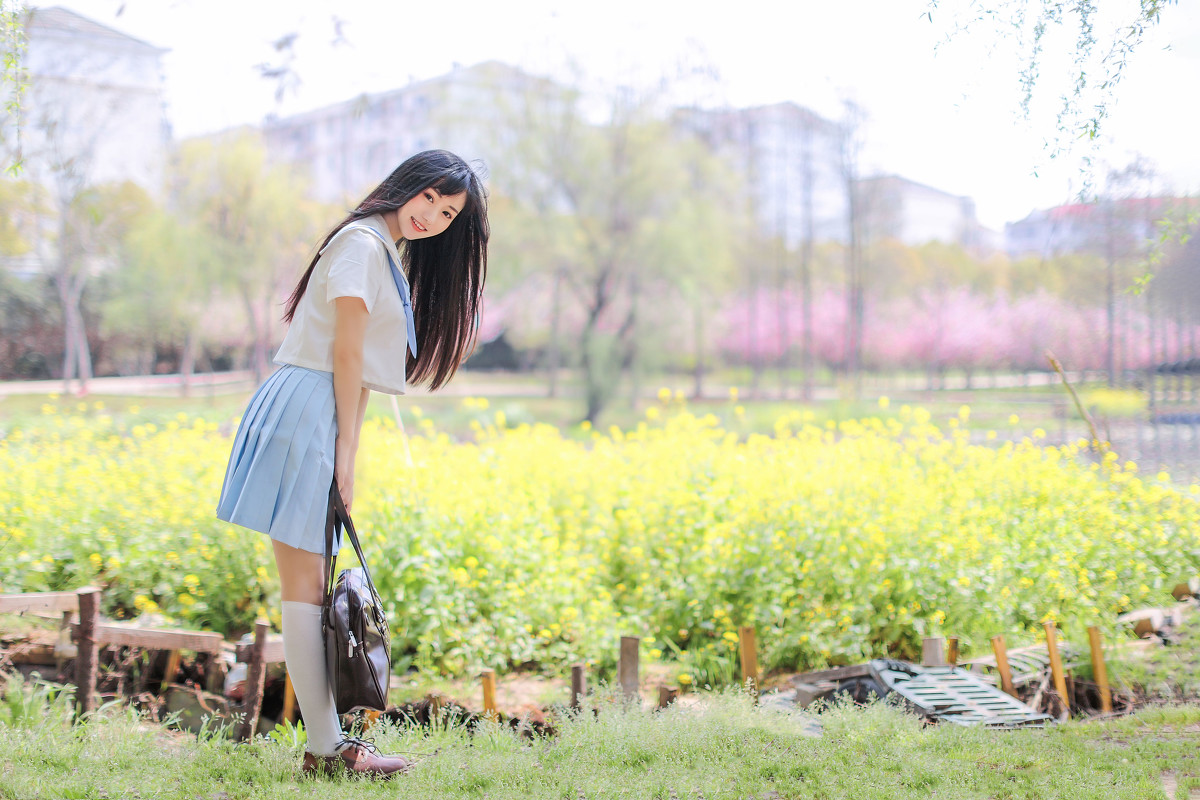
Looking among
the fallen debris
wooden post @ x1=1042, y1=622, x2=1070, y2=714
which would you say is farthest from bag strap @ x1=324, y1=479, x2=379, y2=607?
wooden post @ x1=1042, y1=622, x2=1070, y2=714

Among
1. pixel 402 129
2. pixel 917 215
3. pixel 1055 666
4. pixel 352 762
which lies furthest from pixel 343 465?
pixel 402 129

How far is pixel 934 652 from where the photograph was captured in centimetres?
300

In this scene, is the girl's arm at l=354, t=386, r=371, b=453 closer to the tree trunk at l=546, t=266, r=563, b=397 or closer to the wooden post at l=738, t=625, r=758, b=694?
the wooden post at l=738, t=625, r=758, b=694

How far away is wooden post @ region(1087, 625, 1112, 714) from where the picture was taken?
305cm

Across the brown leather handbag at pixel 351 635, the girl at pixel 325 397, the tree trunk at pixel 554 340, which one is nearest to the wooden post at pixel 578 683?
the girl at pixel 325 397

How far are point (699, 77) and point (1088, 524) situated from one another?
6.87m

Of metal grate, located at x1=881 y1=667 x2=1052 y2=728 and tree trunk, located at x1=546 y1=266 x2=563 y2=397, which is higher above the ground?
tree trunk, located at x1=546 y1=266 x2=563 y2=397

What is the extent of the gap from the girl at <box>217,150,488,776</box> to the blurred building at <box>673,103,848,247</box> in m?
7.66

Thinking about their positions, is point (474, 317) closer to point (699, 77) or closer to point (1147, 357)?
point (1147, 357)

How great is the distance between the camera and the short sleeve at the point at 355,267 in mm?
1746

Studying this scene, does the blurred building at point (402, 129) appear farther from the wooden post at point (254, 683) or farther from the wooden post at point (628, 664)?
the wooden post at point (628, 664)

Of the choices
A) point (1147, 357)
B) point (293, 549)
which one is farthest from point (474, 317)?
point (1147, 357)

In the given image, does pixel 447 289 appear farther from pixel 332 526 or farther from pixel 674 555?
pixel 674 555

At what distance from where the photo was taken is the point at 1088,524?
12.9 feet
